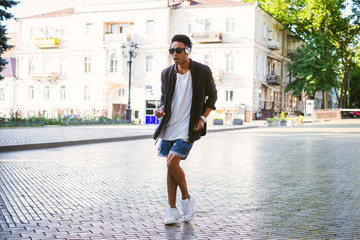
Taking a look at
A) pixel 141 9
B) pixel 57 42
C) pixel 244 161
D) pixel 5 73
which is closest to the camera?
pixel 244 161

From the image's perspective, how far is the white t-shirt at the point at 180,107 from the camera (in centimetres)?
511

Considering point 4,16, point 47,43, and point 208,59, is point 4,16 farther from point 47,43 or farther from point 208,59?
point 47,43

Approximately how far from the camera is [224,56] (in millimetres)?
48375

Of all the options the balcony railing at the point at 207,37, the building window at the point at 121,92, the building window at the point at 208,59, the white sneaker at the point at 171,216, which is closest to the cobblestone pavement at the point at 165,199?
the white sneaker at the point at 171,216

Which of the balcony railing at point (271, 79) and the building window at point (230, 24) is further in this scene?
the balcony railing at point (271, 79)

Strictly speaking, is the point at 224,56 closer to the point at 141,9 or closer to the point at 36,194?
the point at 141,9

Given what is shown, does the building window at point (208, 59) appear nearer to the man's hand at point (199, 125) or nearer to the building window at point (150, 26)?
the building window at point (150, 26)

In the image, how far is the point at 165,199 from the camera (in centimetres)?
657

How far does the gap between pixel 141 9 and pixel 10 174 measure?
43292mm

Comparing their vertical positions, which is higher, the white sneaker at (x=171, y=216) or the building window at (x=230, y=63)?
the building window at (x=230, y=63)

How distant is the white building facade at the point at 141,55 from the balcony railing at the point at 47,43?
0.11m

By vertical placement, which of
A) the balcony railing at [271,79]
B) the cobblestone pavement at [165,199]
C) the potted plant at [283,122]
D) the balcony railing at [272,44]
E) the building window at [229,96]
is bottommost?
the cobblestone pavement at [165,199]

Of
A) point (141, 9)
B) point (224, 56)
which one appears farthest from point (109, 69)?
point (224, 56)

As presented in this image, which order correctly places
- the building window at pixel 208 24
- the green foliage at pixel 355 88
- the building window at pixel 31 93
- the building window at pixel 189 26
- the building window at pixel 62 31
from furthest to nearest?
the green foliage at pixel 355 88
the building window at pixel 31 93
the building window at pixel 62 31
the building window at pixel 189 26
the building window at pixel 208 24
